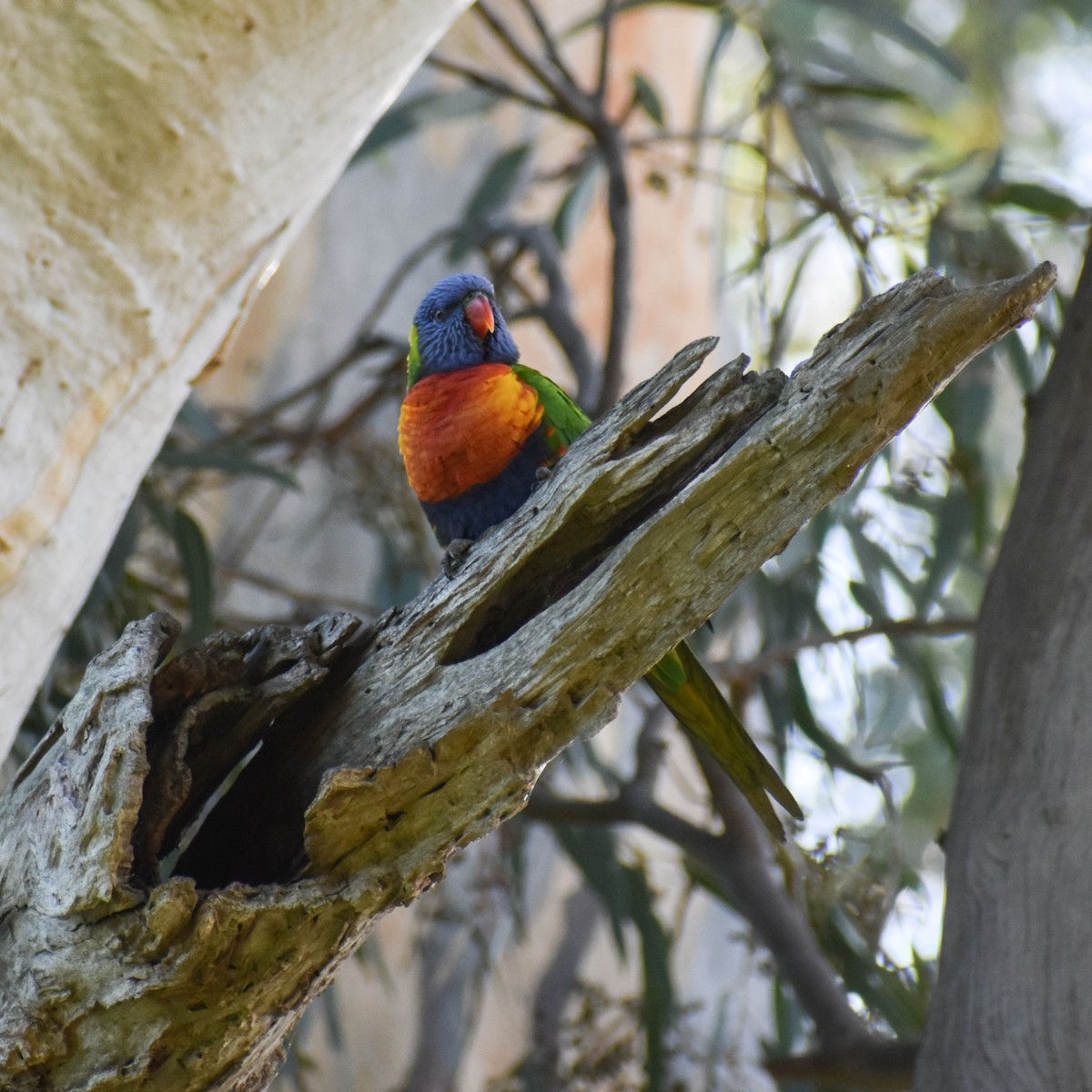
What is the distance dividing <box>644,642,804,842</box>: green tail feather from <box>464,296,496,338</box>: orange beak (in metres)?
0.82

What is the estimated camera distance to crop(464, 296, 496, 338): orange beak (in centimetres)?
193

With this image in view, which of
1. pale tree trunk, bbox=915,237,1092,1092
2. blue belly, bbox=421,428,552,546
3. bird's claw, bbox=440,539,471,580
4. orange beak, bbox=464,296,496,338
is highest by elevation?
orange beak, bbox=464,296,496,338

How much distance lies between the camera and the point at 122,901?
34.2 inches

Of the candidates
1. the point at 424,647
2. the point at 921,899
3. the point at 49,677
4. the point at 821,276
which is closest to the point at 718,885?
the point at 921,899

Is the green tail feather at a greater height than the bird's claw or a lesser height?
lesser

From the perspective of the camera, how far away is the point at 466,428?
5.22ft

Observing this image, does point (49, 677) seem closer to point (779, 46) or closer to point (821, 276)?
point (779, 46)

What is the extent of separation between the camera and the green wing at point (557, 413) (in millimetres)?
1588

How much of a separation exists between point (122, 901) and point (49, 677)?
2.96 ft

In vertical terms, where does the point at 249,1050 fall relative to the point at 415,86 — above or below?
below

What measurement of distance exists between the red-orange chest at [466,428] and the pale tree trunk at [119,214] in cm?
46

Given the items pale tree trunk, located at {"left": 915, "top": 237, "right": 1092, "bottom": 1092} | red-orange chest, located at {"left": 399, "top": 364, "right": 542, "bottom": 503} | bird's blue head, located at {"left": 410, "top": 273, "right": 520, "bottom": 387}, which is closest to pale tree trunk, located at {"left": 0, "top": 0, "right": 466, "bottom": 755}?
red-orange chest, located at {"left": 399, "top": 364, "right": 542, "bottom": 503}

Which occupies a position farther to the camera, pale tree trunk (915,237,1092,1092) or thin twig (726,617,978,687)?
thin twig (726,617,978,687)

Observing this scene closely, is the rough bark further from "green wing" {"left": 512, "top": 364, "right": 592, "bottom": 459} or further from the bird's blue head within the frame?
the bird's blue head
